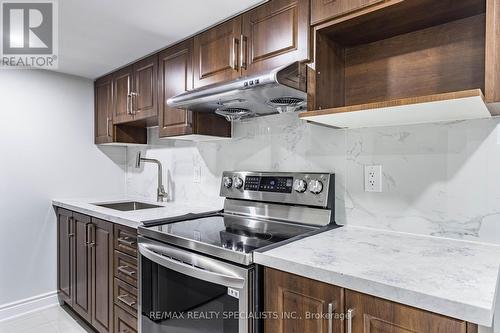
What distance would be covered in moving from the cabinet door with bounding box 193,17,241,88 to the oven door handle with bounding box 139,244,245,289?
0.99 meters

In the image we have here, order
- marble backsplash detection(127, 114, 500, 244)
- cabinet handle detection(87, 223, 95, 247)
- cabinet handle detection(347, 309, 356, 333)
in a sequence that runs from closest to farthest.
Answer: cabinet handle detection(347, 309, 356, 333) < marble backsplash detection(127, 114, 500, 244) < cabinet handle detection(87, 223, 95, 247)

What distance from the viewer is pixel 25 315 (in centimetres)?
251

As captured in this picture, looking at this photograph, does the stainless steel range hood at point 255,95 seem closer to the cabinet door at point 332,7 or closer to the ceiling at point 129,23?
the cabinet door at point 332,7

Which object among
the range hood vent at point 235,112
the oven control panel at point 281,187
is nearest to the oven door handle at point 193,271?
the oven control panel at point 281,187

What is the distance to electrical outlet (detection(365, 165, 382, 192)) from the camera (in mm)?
1459

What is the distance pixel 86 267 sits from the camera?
225 cm

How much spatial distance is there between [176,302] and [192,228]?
0.36m

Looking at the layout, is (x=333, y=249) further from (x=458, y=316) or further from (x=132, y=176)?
(x=132, y=176)

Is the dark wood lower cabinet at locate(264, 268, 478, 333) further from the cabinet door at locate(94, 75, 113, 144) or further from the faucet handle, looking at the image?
the cabinet door at locate(94, 75, 113, 144)

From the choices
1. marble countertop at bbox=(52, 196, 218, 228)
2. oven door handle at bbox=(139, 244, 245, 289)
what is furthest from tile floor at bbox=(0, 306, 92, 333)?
oven door handle at bbox=(139, 244, 245, 289)

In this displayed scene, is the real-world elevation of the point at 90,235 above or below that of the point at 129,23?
below

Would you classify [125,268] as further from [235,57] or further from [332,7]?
[332,7]

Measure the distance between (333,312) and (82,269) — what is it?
2058 millimetres

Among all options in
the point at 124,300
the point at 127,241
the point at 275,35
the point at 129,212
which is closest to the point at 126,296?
the point at 124,300
